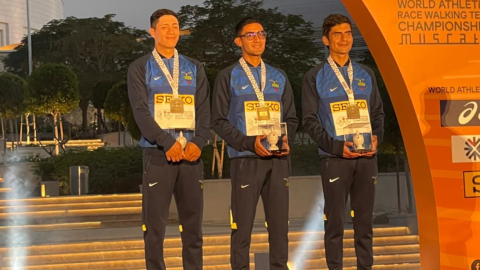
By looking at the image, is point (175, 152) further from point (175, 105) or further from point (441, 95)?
point (441, 95)

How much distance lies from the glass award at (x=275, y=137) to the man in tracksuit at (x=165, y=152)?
1.05 feet

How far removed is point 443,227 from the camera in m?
4.80

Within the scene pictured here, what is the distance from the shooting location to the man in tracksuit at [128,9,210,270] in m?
4.73

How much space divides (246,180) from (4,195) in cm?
768

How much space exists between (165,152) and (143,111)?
0.26 m

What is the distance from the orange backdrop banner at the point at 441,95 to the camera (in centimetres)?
473

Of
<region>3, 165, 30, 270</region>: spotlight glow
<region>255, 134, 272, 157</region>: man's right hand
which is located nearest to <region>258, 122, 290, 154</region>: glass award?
<region>255, 134, 272, 157</region>: man's right hand

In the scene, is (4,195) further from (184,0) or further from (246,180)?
(184,0)

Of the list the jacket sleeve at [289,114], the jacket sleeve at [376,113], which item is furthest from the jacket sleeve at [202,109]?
the jacket sleeve at [376,113]

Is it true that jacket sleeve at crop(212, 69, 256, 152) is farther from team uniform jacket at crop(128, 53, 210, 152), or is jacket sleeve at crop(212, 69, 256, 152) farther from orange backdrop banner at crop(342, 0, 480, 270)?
orange backdrop banner at crop(342, 0, 480, 270)

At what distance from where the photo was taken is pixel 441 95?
4738 mm

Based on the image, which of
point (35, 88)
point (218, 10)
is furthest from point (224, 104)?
point (218, 10)

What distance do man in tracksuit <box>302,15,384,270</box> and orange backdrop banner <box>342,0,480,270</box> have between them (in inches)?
12.8

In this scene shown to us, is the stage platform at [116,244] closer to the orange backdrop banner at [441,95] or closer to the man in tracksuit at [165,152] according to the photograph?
the man in tracksuit at [165,152]
